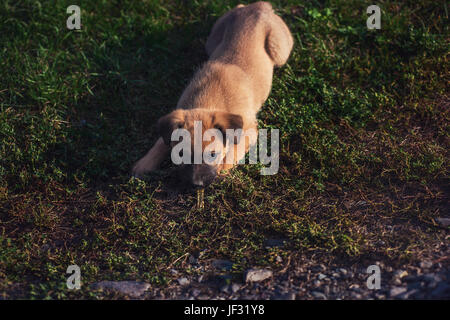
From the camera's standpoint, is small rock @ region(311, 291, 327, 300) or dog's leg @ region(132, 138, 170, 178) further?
dog's leg @ region(132, 138, 170, 178)

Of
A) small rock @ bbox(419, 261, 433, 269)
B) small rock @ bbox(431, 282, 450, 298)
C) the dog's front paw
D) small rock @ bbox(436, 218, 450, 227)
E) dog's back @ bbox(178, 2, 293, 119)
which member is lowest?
A: small rock @ bbox(431, 282, 450, 298)

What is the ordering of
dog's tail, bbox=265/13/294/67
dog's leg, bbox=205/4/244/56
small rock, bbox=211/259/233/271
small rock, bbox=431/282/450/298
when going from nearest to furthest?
small rock, bbox=431/282/450/298 → small rock, bbox=211/259/233/271 → dog's tail, bbox=265/13/294/67 → dog's leg, bbox=205/4/244/56

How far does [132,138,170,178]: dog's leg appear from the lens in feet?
15.6

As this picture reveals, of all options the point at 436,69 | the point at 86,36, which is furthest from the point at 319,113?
the point at 86,36

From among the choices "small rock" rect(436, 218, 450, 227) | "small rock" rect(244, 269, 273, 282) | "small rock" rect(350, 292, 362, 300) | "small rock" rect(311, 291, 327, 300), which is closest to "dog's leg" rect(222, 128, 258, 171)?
"small rock" rect(244, 269, 273, 282)

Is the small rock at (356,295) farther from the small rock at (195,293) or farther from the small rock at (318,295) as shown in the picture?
the small rock at (195,293)

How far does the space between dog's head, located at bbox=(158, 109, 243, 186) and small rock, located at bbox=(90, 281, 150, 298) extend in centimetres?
110

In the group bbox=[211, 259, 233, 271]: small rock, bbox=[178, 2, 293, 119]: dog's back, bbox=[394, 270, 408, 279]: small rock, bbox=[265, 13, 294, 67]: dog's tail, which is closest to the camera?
bbox=[394, 270, 408, 279]: small rock

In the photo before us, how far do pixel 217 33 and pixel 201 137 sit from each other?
7.27 feet

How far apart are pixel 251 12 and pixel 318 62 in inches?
42.2

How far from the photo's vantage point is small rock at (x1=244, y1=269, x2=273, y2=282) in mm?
3527

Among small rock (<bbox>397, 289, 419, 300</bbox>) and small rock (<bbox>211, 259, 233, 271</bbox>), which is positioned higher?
small rock (<bbox>211, 259, 233, 271</bbox>)

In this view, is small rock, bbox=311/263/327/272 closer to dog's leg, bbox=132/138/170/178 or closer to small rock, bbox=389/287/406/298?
small rock, bbox=389/287/406/298

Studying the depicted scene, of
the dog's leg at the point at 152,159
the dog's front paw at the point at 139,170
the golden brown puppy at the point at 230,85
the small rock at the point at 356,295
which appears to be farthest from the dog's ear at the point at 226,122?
the small rock at the point at 356,295
